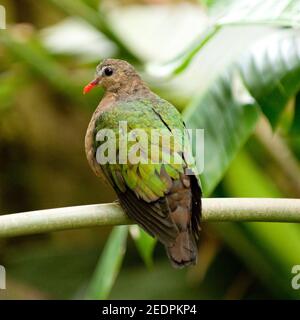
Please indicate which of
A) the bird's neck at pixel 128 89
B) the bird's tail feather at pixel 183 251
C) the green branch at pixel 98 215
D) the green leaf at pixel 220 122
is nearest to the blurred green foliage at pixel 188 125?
the green leaf at pixel 220 122

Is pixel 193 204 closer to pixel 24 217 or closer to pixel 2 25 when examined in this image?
pixel 24 217

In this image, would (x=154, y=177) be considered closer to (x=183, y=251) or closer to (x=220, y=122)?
(x=183, y=251)

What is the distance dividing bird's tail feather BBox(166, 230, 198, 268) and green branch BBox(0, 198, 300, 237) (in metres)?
0.20

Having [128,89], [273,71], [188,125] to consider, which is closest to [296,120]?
[273,71]

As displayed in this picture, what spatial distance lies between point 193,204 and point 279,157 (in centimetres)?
158

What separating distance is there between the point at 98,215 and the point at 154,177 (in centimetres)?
37

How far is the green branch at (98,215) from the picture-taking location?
180cm

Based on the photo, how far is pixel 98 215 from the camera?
1893mm

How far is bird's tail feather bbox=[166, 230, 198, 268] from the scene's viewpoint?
2.07 m

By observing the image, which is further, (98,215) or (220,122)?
(220,122)

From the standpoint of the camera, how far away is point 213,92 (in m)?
2.90

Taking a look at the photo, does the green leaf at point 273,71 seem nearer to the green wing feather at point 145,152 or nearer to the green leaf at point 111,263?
the green wing feather at point 145,152

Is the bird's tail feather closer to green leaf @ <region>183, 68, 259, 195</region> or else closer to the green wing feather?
the green wing feather
